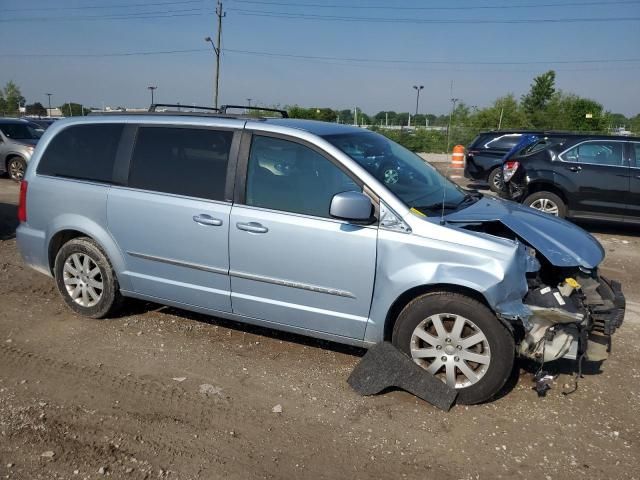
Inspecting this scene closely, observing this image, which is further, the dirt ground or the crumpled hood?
the crumpled hood

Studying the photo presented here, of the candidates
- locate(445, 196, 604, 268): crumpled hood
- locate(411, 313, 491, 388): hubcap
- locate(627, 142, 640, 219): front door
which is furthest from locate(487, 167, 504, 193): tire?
locate(411, 313, 491, 388): hubcap

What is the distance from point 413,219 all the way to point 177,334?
2.26 meters

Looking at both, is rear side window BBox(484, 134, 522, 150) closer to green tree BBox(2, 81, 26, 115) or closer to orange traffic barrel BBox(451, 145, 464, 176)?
orange traffic barrel BBox(451, 145, 464, 176)

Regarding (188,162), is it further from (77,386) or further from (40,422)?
(40,422)

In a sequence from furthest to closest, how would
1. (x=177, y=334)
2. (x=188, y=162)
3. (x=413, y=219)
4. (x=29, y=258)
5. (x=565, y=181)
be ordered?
1. (x=565, y=181)
2. (x=29, y=258)
3. (x=177, y=334)
4. (x=188, y=162)
5. (x=413, y=219)

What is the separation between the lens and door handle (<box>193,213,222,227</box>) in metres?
4.10

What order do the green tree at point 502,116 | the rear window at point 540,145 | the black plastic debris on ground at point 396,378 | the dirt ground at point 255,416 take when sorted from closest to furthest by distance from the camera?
the dirt ground at point 255,416, the black plastic debris on ground at point 396,378, the rear window at point 540,145, the green tree at point 502,116

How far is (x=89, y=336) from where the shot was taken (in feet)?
15.2

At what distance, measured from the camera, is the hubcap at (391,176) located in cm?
396

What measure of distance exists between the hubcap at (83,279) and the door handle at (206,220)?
1212 mm

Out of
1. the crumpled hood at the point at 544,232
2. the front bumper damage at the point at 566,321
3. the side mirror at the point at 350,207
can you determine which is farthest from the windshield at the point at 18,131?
the front bumper damage at the point at 566,321

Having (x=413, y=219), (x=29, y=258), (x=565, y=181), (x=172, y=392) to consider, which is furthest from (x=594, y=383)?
(x=565, y=181)

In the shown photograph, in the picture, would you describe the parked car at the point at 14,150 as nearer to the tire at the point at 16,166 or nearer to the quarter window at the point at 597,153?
the tire at the point at 16,166

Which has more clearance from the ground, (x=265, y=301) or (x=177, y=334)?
(x=265, y=301)
